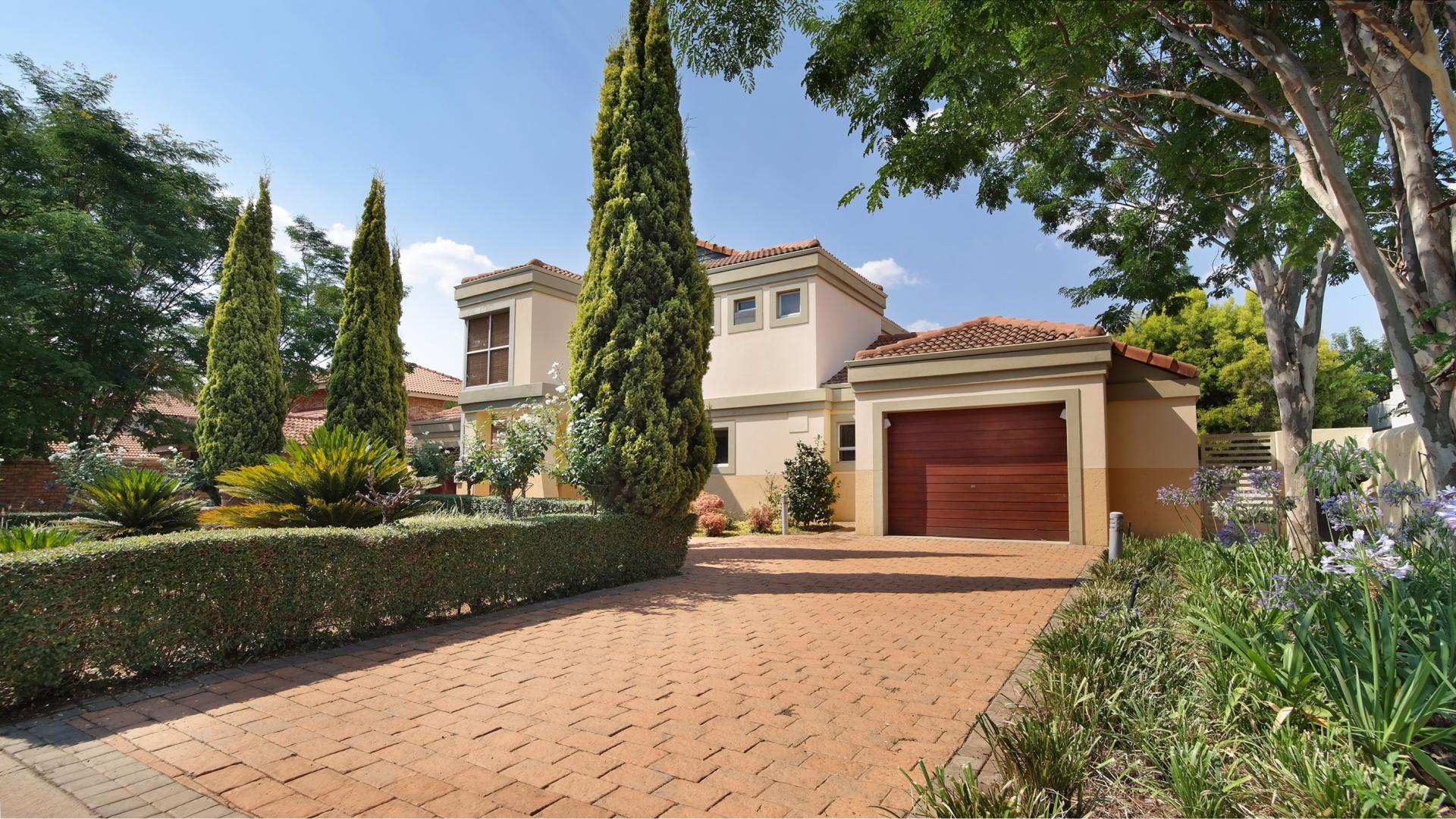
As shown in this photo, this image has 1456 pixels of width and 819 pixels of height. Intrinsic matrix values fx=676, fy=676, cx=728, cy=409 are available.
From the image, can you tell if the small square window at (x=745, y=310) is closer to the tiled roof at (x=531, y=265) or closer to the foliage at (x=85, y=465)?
the tiled roof at (x=531, y=265)

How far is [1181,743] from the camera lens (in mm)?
3012

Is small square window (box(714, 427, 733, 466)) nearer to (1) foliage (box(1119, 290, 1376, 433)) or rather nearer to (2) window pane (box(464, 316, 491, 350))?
(2) window pane (box(464, 316, 491, 350))

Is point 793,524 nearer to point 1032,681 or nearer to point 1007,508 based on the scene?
point 1007,508

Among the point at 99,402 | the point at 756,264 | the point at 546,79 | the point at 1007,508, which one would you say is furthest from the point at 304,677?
the point at 99,402

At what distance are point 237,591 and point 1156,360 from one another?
14.8 metres

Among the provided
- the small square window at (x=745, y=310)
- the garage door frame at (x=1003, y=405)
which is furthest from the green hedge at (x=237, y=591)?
the small square window at (x=745, y=310)

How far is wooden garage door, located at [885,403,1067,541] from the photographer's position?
13.1 meters

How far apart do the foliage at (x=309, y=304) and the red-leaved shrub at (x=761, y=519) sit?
14.5 metres

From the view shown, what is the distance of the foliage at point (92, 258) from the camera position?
1667 cm

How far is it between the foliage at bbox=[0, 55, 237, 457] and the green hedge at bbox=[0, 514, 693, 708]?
16711mm

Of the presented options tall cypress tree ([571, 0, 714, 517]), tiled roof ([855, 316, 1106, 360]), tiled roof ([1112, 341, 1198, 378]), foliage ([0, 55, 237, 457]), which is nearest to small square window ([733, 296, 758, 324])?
tiled roof ([855, 316, 1106, 360])

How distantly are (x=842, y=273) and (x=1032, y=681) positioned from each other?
50.4 feet

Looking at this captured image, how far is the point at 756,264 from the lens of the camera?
725 inches

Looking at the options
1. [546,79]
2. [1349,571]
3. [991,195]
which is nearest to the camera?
[1349,571]
